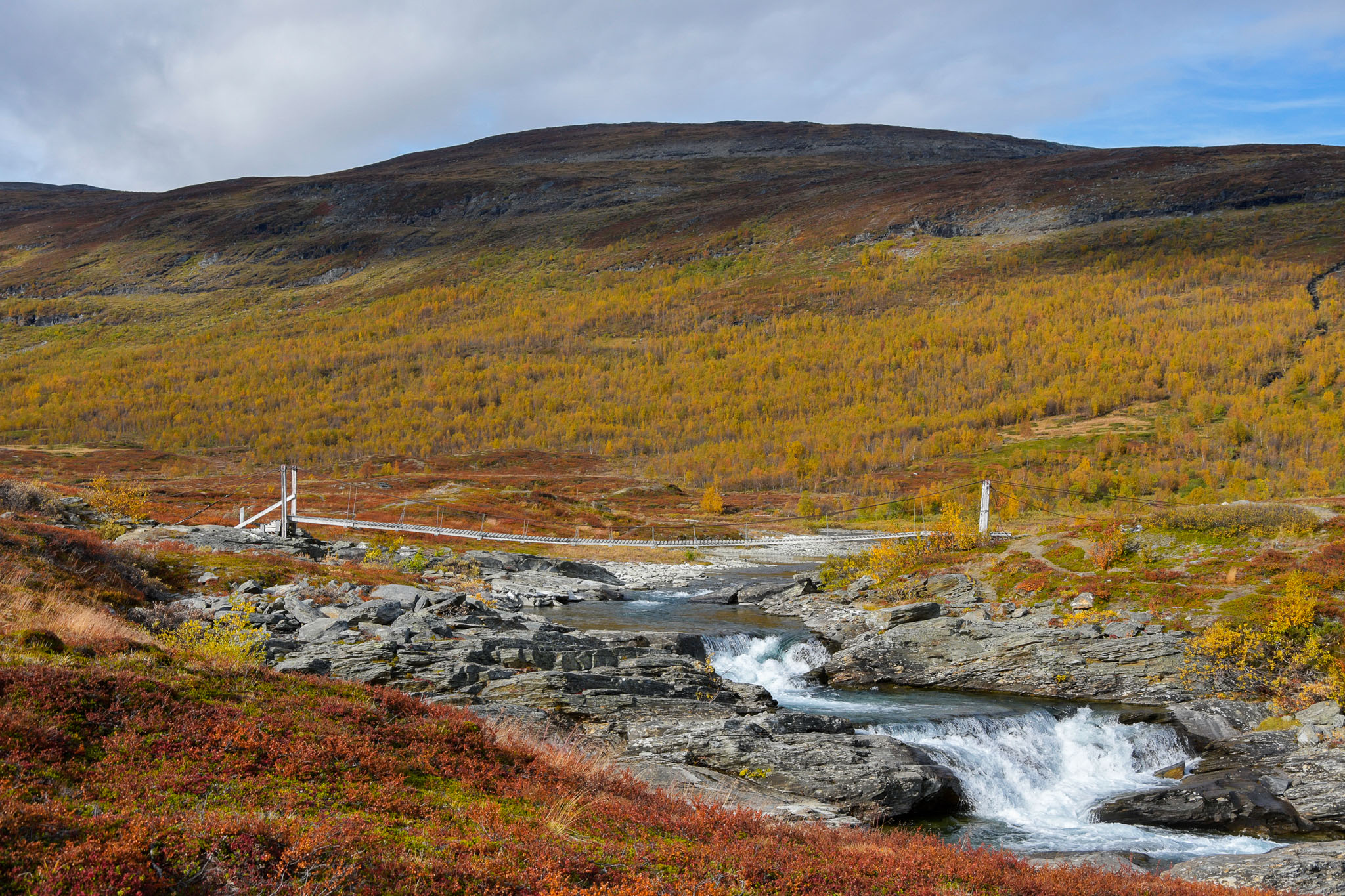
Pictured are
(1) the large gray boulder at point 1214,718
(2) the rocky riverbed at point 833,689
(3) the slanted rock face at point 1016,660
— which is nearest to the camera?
(2) the rocky riverbed at point 833,689

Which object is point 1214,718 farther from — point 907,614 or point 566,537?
point 566,537

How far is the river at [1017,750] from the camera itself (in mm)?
14898

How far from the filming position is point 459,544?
193 feet

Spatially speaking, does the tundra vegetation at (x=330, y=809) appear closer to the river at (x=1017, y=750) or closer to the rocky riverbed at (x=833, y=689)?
the rocky riverbed at (x=833, y=689)

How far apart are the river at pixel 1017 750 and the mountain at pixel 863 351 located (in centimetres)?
6609

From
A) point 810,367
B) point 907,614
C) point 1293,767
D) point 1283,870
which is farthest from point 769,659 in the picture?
point 810,367

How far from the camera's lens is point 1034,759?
61.1 feet

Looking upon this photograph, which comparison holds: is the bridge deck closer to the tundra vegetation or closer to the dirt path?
the tundra vegetation

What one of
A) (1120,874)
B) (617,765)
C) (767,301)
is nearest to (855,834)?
(1120,874)

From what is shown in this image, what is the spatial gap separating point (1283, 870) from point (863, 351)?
5470 inches

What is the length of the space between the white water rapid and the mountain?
2619 inches

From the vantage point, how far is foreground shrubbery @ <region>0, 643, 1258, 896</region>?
17.3 ft

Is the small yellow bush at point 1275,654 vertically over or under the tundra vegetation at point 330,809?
under

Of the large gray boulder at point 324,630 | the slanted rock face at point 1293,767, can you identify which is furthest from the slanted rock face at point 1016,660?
the large gray boulder at point 324,630
